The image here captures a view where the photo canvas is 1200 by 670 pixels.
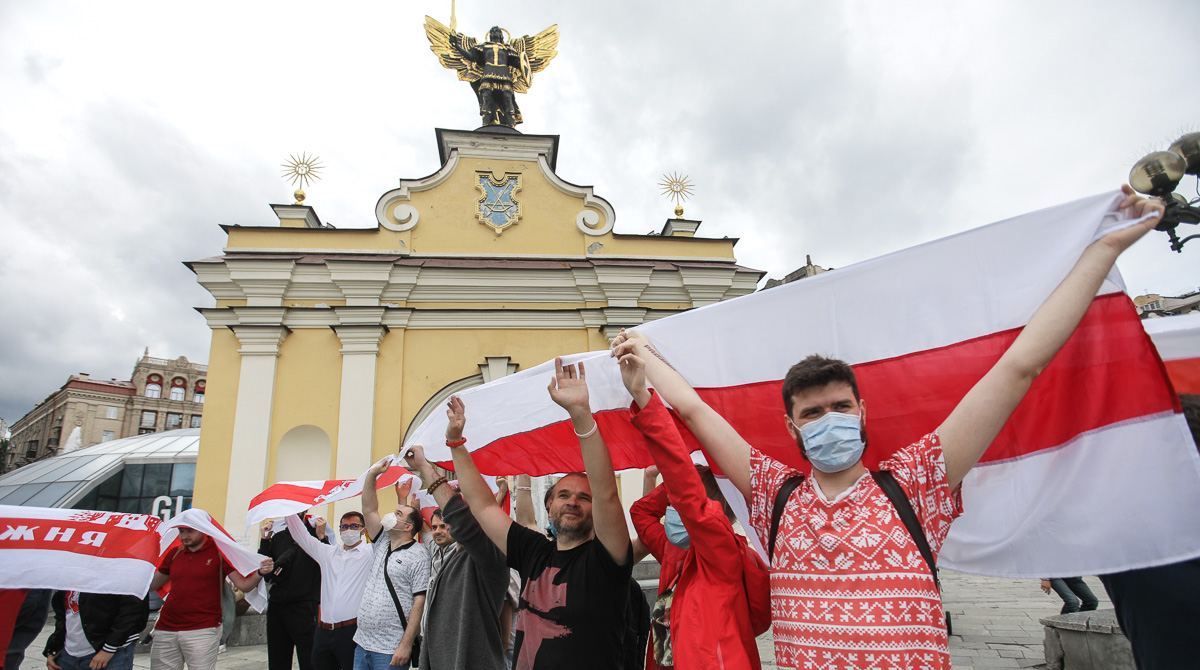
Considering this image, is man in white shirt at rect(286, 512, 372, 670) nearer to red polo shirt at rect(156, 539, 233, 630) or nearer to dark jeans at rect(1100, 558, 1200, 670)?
red polo shirt at rect(156, 539, 233, 630)

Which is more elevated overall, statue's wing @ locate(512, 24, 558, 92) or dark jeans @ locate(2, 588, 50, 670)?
statue's wing @ locate(512, 24, 558, 92)

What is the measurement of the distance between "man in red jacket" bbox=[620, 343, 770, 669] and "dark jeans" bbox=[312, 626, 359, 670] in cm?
358

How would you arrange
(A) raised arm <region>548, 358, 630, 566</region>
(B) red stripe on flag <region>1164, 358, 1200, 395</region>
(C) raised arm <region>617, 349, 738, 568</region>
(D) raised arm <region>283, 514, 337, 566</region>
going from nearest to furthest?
(C) raised arm <region>617, 349, 738, 568</region> → (A) raised arm <region>548, 358, 630, 566</region> → (B) red stripe on flag <region>1164, 358, 1200, 395</region> → (D) raised arm <region>283, 514, 337, 566</region>

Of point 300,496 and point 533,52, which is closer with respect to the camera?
point 300,496

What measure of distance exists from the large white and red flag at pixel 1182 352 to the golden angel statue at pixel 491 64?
1659 centimetres

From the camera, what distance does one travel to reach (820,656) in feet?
5.56

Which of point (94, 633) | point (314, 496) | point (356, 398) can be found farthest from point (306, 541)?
point (356, 398)

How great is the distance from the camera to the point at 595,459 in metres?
2.38

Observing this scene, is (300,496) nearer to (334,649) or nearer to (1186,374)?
(334,649)

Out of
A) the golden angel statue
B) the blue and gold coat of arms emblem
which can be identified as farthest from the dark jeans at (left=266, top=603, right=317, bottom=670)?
the golden angel statue

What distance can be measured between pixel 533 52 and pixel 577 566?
1797cm

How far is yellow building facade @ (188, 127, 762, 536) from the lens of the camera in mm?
13422

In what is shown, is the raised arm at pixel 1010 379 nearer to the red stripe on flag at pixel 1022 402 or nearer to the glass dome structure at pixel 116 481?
the red stripe on flag at pixel 1022 402

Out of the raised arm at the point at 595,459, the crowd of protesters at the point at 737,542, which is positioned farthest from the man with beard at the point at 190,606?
the raised arm at the point at 595,459
